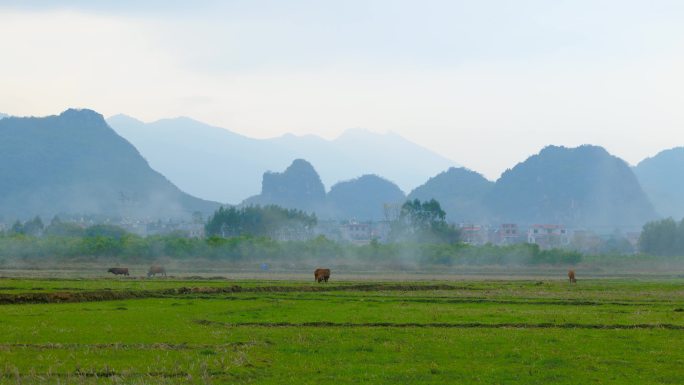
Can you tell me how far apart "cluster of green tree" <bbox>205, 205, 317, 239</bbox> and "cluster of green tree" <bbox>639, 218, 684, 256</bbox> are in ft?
187

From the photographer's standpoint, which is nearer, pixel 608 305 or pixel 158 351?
pixel 158 351

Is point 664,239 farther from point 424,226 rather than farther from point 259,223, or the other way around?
point 259,223

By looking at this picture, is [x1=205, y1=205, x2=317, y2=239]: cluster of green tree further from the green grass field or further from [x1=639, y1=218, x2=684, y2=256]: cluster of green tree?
the green grass field

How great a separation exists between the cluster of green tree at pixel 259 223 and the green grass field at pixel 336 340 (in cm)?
11209

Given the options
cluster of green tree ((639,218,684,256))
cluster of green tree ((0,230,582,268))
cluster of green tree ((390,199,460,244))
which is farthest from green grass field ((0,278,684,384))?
cluster of green tree ((390,199,460,244))

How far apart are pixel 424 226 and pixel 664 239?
37944 millimetres

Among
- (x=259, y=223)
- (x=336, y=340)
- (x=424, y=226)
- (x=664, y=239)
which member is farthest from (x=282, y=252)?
(x=336, y=340)

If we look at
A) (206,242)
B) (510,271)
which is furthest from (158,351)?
(206,242)

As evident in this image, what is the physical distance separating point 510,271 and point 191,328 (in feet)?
261

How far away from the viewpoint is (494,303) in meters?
42.6

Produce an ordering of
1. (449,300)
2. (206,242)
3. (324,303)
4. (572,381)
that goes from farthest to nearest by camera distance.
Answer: (206,242)
(449,300)
(324,303)
(572,381)

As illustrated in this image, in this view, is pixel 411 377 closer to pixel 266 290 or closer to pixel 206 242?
pixel 266 290

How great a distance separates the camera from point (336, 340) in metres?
26.2

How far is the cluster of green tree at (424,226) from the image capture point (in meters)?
153
